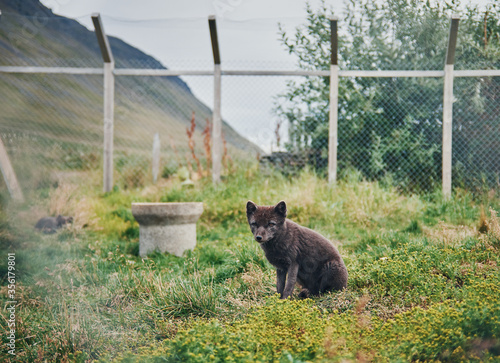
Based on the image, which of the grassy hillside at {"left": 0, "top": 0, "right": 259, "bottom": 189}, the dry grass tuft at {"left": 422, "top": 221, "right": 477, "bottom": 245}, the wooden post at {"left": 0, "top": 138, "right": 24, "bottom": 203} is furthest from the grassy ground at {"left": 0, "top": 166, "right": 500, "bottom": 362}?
the grassy hillside at {"left": 0, "top": 0, "right": 259, "bottom": 189}

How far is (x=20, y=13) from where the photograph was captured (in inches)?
371

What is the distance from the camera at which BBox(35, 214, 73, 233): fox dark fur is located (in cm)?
647

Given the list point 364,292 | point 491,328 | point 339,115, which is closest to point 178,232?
point 364,292

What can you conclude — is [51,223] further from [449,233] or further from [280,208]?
[449,233]

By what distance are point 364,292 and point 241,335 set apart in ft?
5.12

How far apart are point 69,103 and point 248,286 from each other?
8.26 meters

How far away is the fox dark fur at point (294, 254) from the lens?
3406 mm

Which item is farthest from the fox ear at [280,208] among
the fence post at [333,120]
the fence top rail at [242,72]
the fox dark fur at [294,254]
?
the fence top rail at [242,72]

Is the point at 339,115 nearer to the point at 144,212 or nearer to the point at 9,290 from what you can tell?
the point at 144,212

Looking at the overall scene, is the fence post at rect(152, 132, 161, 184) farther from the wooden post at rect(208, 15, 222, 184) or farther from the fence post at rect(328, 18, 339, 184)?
the fence post at rect(328, 18, 339, 184)

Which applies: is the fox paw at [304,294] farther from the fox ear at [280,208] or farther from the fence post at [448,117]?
the fence post at [448,117]

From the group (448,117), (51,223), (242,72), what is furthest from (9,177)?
(448,117)

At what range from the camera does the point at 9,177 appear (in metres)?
7.57

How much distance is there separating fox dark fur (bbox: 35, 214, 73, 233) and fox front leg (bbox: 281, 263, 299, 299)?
4439mm
